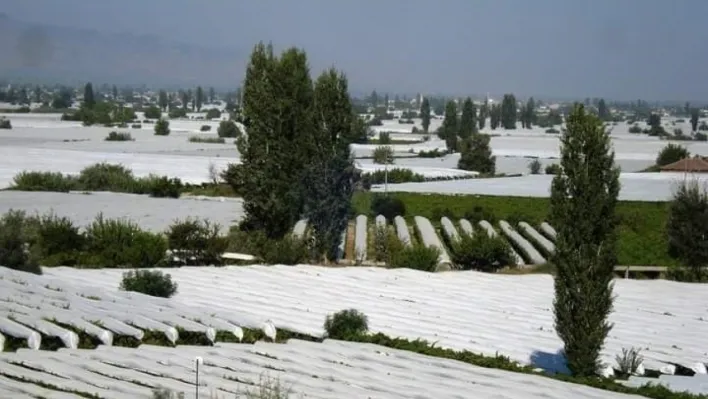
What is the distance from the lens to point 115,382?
29.6 feet

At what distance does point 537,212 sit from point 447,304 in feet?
64.5

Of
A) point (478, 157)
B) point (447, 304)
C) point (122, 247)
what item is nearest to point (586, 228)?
point (447, 304)

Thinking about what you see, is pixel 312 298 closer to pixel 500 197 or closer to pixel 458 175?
pixel 500 197

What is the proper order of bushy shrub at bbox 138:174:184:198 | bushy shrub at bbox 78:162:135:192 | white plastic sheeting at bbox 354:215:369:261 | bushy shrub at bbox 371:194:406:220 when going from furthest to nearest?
bushy shrub at bbox 78:162:135:192 < bushy shrub at bbox 138:174:184:198 < bushy shrub at bbox 371:194:406:220 < white plastic sheeting at bbox 354:215:369:261

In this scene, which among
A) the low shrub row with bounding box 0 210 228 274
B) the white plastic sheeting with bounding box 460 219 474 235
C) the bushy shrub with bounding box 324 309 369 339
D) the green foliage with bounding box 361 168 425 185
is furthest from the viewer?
the green foliage with bounding box 361 168 425 185

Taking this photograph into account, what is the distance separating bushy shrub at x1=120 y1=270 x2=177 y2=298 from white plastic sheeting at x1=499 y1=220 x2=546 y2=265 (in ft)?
35.5

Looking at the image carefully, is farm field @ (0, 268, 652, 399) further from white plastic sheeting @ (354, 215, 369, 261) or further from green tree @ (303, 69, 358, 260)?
white plastic sheeting @ (354, 215, 369, 261)

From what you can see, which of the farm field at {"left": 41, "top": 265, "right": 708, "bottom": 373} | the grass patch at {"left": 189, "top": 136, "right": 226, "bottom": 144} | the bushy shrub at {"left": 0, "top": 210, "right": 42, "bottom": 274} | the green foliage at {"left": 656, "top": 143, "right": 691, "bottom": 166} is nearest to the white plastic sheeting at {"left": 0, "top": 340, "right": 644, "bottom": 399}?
the farm field at {"left": 41, "top": 265, "right": 708, "bottom": 373}

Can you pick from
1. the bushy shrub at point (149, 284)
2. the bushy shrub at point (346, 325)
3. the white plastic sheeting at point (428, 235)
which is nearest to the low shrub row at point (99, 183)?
the white plastic sheeting at point (428, 235)

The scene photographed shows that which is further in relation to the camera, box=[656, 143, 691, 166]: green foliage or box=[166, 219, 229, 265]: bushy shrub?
box=[656, 143, 691, 166]: green foliage

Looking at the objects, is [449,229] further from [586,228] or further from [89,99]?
[89,99]

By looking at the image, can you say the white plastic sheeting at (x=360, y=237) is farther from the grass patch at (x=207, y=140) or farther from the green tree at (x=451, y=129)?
the green tree at (x=451, y=129)

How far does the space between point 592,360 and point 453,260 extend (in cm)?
1073

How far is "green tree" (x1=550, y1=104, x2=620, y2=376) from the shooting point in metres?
11.1
